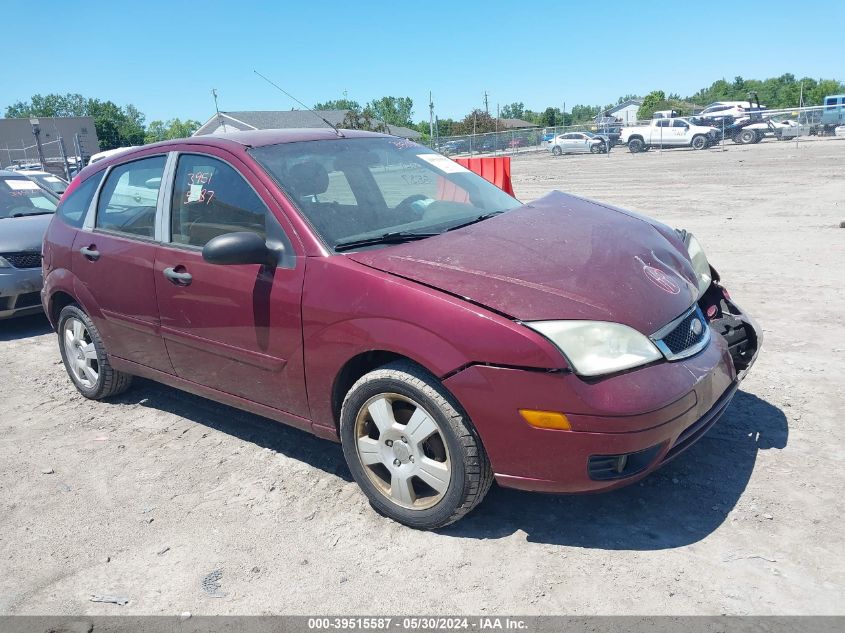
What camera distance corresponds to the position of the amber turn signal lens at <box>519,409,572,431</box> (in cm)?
264

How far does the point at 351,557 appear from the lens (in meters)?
3.00

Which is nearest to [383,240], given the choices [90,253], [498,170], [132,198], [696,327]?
[696,327]

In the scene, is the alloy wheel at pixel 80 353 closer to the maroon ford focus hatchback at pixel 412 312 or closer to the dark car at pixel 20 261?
the maroon ford focus hatchback at pixel 412 312

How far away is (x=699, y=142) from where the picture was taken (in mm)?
36531

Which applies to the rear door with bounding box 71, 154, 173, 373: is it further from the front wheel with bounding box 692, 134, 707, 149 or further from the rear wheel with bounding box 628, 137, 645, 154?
the rear wheel with bounding box 628, 137, 645, 154

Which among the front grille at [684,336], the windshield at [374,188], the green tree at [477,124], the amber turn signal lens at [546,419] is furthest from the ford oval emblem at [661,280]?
the green tree at [477,124]

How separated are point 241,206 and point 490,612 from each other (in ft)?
7.66

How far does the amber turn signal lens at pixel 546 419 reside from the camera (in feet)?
8.66

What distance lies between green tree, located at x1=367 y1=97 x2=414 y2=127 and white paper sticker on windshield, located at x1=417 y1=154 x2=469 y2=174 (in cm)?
10337

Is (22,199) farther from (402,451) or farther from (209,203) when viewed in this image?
(402,451)

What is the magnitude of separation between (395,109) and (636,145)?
81.2 meters

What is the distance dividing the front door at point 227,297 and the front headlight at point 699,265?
2092mm

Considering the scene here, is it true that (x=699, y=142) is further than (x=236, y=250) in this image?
Yes

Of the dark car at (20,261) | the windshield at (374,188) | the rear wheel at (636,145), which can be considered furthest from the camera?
the rear wheel at (636,145)
